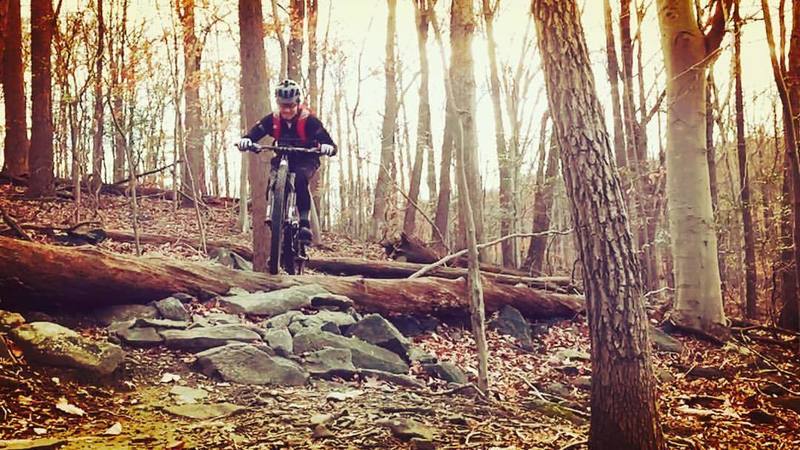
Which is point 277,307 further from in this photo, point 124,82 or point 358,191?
point 358,191

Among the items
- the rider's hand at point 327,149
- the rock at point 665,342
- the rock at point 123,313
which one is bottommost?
the rock at point 665,342

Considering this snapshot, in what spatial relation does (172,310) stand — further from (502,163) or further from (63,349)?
(502,163)

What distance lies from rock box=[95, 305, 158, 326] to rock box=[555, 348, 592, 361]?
481 centimetres

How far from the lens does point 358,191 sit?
30.9 metres

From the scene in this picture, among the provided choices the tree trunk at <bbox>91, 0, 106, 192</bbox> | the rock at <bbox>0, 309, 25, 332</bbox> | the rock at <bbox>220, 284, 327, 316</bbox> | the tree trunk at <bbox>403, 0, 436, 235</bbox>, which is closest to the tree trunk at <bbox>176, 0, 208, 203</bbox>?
the tree trunk at <bbox>91, 0, 106, 192</bbox>

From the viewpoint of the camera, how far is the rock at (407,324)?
7.19 meters

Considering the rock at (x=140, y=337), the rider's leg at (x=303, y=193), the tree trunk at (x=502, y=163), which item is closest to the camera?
the rock at (x=140, y=337)

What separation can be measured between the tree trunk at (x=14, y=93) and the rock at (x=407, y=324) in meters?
13.4

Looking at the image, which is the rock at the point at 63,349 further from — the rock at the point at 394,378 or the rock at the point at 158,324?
the rock at the point at 394,378

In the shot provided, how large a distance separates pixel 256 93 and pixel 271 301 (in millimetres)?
3001

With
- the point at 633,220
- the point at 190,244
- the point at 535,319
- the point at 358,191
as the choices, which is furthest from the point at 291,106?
the point at 358,191

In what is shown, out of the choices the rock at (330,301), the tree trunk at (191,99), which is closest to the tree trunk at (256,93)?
the rock at (330,301)

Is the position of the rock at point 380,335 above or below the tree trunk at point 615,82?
below

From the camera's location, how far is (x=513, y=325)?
8.03m
